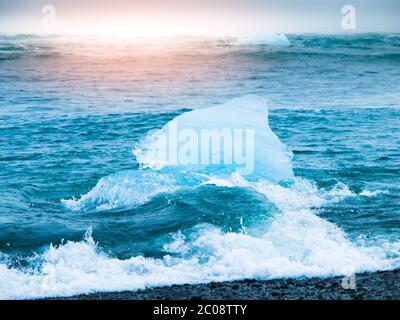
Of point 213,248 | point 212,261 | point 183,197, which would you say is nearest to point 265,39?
point 183,197

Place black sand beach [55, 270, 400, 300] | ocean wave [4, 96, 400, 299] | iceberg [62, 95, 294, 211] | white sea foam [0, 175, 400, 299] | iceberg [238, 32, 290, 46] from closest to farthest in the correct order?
black sand beach [55, 270, 400, 300], white sea foam [0, 175, 400, 299], ocean wave [4, 96, 400, 299], iceberg [62, 95, 294, 211], iceberg [238, 32, 290, 46]

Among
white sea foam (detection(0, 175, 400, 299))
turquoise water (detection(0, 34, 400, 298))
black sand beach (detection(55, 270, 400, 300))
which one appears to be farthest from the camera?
turquoise water (detection(0, 34, 400, 298))

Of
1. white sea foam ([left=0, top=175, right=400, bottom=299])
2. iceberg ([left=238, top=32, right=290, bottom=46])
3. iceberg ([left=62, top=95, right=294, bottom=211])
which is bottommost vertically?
white sea foam ([left=0, top=175, right=400, bottom=299])

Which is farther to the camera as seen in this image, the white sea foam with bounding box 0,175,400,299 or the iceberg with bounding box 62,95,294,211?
the iceberg with bounding box 62,95,294,211

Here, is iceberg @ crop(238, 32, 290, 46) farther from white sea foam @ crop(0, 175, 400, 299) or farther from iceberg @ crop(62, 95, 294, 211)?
white sea foam @ crop(0, 175, 400, 299)

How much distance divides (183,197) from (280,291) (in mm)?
4537

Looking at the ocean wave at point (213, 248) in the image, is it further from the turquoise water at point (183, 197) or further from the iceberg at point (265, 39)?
A: the iceberg at point (265, 39)

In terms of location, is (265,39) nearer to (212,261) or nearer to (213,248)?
(213,248)

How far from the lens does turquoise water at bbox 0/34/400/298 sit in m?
8.87

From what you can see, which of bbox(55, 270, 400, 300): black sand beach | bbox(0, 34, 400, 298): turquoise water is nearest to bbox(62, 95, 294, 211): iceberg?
bbox(0, 34, 400, 298): turquoise water

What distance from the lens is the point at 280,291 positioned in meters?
7.86

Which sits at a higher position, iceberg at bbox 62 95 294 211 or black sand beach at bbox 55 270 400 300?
iceberg at bbox 62 95 294 211

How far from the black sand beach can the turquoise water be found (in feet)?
0.76
